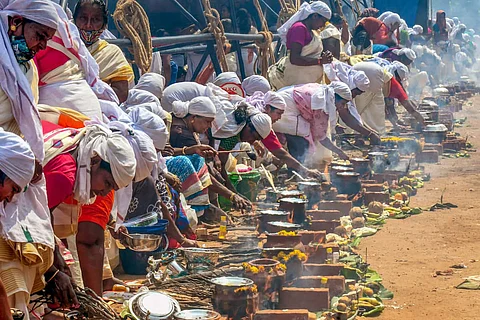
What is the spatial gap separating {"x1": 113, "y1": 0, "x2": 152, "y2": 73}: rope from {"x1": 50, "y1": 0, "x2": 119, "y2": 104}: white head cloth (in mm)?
1949

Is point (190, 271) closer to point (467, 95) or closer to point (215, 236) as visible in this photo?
point (215, 236)

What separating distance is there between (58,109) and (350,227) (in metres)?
3.68

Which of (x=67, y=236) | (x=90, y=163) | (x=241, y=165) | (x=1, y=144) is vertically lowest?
(x=241, y=165)

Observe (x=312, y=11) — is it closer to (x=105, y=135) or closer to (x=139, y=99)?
(x=139, y=99)

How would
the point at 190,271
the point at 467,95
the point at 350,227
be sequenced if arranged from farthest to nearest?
the point at 467,95
the point at 350,227
the point at 190,271

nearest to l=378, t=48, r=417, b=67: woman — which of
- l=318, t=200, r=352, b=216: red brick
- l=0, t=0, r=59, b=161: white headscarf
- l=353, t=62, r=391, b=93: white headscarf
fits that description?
l=353, t=62, r=391, b=93: white headscarf

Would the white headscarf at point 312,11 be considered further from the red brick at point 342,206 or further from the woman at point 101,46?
the woman at point 101,46

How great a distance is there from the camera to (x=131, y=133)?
4.79 metres

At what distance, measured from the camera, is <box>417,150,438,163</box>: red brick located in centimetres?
1186

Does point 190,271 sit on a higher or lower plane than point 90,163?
lower

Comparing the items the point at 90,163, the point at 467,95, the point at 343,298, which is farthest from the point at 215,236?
the point at 467,95

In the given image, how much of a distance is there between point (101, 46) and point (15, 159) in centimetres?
284

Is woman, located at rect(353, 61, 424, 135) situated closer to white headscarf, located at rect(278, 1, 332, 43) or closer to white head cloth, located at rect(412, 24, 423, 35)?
white headscarf, located at rect(278, 1, 332, 43)

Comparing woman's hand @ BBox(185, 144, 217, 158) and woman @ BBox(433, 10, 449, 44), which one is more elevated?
woman's hand @ BBox(185, 144, 217, 158)
